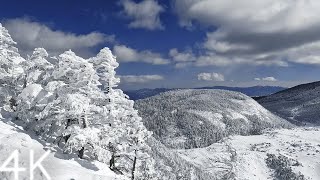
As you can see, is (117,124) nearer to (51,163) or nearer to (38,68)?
(51,163)

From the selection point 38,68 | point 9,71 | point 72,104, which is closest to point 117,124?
point 72,104

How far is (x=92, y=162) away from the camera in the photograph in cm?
4094

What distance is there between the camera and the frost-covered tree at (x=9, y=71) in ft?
177

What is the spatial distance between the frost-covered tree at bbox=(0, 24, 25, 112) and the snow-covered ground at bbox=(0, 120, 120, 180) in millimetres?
13978

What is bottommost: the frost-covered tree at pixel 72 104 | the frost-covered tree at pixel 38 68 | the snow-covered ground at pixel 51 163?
the snow-covered ground at pixel 51 163

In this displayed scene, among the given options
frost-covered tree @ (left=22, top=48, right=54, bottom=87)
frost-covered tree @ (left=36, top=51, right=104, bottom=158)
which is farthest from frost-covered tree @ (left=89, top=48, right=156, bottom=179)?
frost-covered tree @ (left=22, top=48, right=54, bottom=87)

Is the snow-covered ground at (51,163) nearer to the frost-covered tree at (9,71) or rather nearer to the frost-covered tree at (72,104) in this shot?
the frost-covered tree at (72,104)

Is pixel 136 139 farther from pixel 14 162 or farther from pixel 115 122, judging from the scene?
pixel 14 162

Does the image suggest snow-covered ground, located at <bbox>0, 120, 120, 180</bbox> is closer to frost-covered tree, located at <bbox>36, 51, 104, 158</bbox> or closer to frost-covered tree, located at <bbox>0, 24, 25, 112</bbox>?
frost-covered tree, located at <bbox>36, 51, 104, 158</bbox>

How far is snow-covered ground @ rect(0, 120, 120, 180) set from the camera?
35.4 meters

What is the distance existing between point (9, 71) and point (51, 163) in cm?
2544

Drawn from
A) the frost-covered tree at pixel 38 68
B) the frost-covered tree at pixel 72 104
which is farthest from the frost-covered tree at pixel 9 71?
the frost-covered tree at pixel 72 104

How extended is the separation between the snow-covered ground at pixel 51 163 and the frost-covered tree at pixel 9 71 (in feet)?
45.9

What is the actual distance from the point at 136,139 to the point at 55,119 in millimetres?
8344
